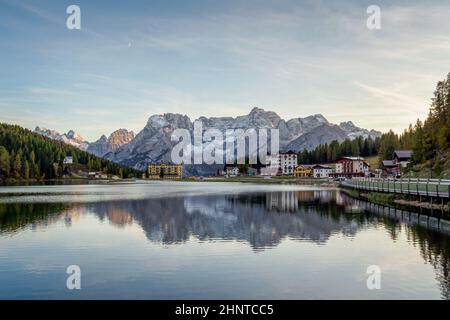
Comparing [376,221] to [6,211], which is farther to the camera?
[6,211]

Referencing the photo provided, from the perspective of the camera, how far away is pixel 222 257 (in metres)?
35.0

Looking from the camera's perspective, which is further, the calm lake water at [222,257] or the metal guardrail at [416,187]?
the metal guardrail at [416,187]

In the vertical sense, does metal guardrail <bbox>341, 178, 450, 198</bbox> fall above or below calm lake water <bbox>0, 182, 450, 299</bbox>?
above

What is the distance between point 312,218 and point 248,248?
2435cm

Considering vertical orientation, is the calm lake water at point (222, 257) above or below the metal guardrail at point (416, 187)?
below

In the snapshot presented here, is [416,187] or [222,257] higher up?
[416,187]

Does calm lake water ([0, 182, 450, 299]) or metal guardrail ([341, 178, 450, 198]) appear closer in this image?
calm lake water ([0, 182, 450, 299])

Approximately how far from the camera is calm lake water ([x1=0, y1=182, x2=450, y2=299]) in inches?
1012

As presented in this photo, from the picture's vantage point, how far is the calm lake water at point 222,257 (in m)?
25.7

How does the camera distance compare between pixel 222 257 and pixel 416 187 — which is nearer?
pixel 222 257
